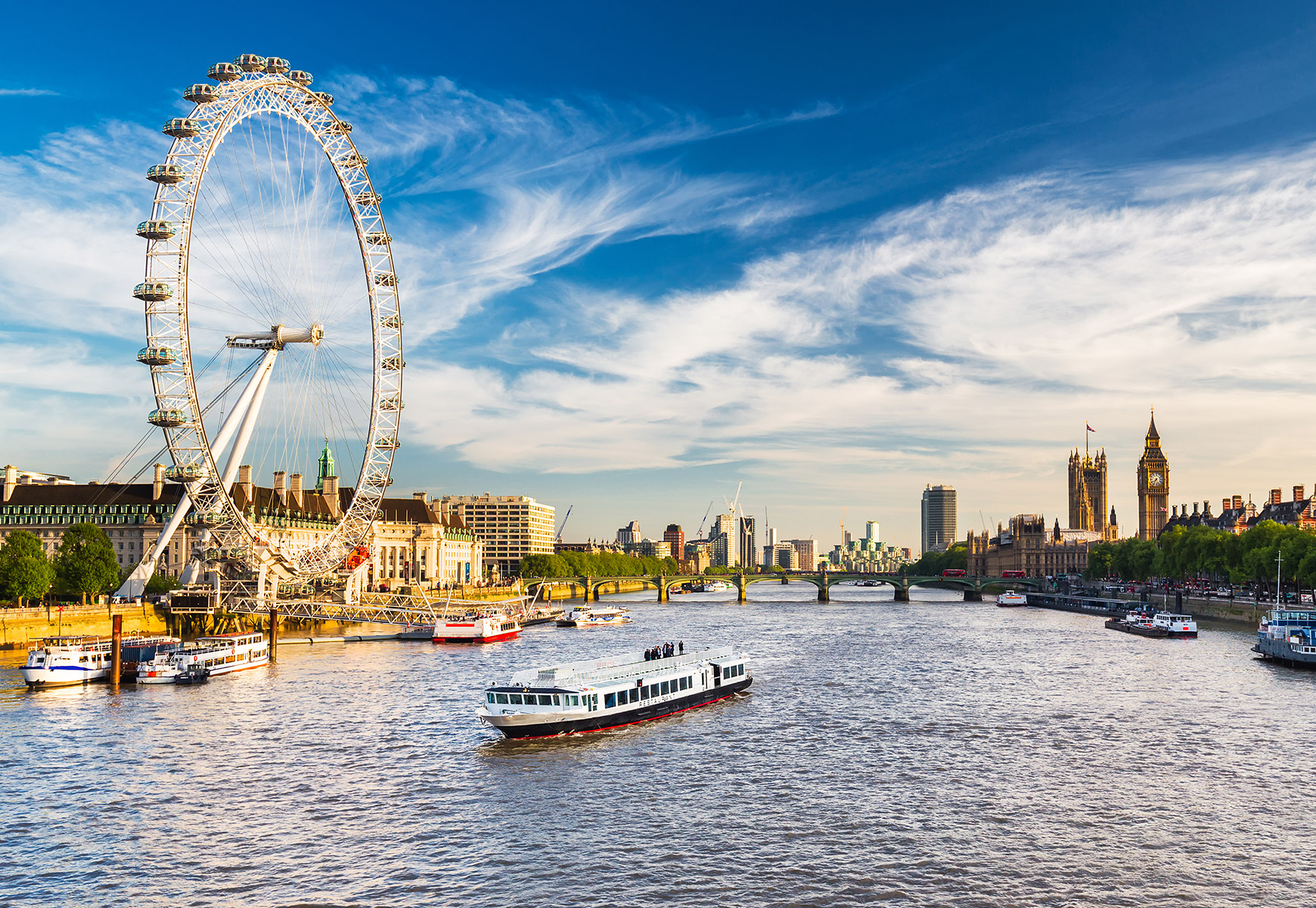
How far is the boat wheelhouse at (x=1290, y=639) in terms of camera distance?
8025 centimetres

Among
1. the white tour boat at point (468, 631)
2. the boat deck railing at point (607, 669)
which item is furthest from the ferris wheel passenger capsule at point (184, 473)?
the boat deck railing at point (607, 669)

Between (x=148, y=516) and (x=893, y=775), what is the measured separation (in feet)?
455

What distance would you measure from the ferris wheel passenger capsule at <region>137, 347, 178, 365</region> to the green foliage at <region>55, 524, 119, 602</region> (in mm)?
30015

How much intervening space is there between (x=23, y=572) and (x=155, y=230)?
33.4 metres

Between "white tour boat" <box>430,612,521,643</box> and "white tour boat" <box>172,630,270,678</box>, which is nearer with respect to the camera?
"white tour boat" <box>172,630,270,678</box>

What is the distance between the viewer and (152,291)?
8406 cm

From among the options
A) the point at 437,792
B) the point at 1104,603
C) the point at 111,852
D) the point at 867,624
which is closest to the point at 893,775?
the point at 437,792

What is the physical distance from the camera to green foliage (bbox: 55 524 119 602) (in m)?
104

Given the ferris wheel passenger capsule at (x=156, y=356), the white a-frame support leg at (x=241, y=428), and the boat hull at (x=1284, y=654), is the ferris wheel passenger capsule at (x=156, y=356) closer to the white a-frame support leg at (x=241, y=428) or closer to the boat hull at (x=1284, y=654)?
the white a-frame support leg at (x=241, y=428)

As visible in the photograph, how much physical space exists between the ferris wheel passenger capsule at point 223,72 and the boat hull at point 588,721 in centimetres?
5827

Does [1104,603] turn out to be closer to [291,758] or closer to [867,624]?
[867,624]

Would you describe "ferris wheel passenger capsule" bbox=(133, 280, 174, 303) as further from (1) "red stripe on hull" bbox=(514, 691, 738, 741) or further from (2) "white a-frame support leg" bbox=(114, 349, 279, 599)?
(1) "red stripe on hull" bbox=(514, 691, 738, 741)

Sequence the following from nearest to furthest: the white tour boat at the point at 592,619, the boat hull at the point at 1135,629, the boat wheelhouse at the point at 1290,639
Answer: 1. the boat wheelhouse at the point at 1290,639
2. the boat hull at the point at 1135,629
3. the white tour boat at the point at 592,619

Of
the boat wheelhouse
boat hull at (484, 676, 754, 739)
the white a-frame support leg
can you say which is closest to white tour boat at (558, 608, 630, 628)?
the white a-frame support leg
